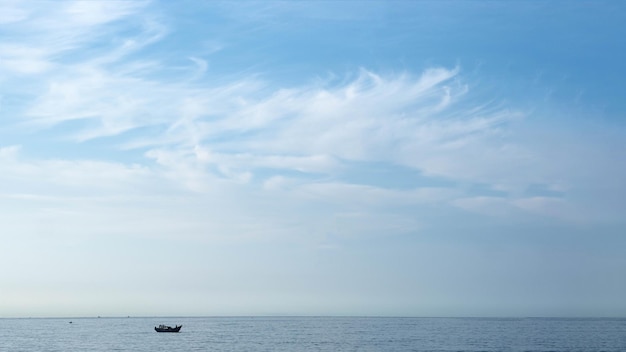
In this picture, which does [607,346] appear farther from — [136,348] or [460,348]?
[136,348]

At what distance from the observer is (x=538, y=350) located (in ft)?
453

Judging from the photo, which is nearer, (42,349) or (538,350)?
(538,350)

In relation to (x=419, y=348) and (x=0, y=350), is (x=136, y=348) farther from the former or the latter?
(x=419, y=348)

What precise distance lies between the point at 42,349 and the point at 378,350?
7780 centimetres

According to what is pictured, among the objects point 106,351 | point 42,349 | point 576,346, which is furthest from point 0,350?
point 576,346

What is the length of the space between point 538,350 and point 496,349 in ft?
28.3

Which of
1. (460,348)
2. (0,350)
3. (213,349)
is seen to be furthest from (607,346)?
(0,350)

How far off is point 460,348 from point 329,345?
30459mm

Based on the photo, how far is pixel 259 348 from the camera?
148625 millimetres

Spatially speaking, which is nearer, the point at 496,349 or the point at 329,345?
the point at 496,349

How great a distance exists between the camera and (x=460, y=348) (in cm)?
14550

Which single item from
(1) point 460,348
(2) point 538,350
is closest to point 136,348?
(1) point 460,348

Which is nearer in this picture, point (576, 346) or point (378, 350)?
point (378, 350)

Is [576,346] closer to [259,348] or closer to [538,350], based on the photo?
[538,350]
